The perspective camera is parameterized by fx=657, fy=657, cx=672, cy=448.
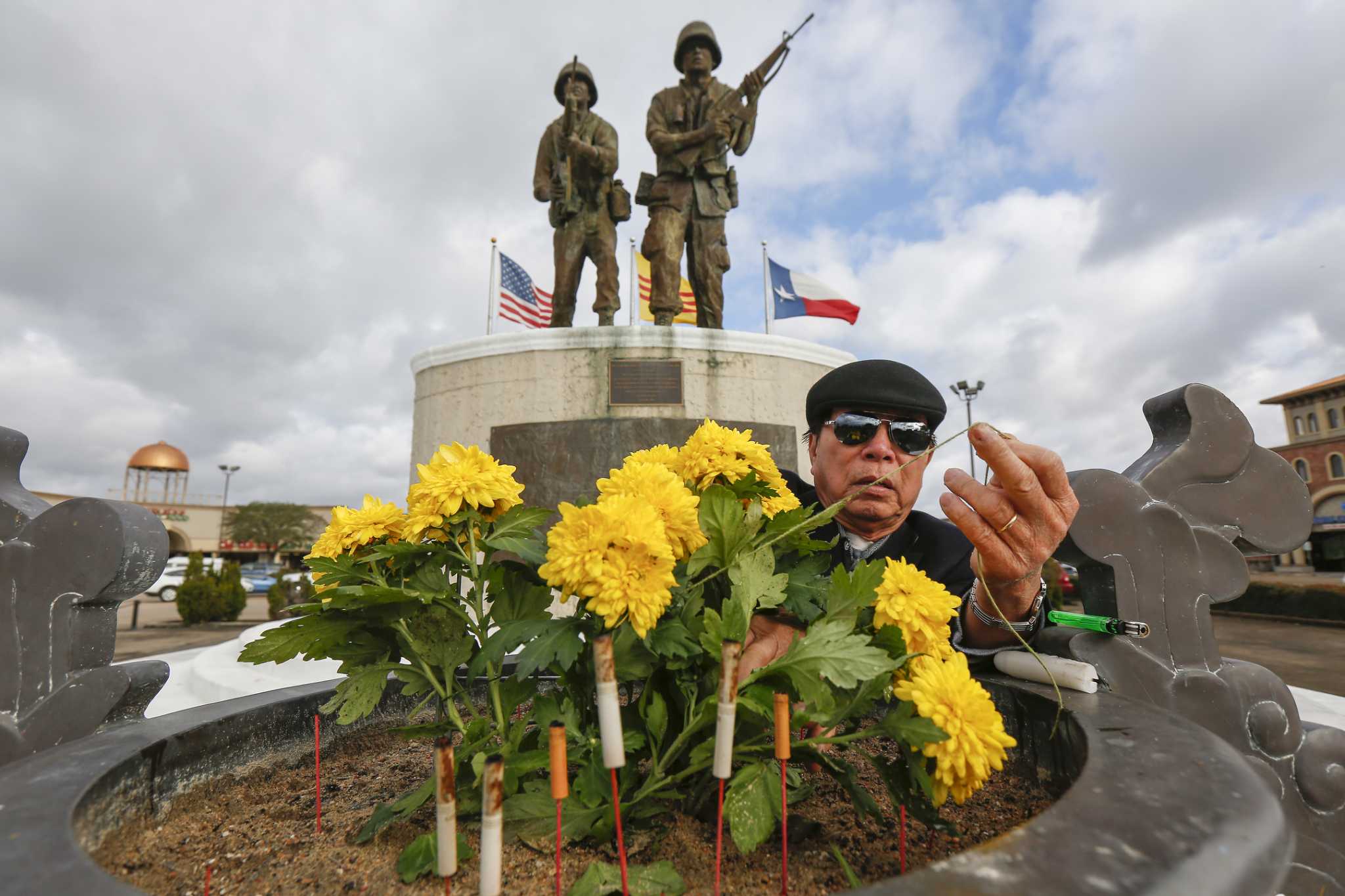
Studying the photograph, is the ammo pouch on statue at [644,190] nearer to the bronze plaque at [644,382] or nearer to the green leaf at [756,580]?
the bronze plaque at [644,382]

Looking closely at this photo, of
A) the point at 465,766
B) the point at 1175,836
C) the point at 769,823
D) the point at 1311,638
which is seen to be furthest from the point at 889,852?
the point at 1311,638

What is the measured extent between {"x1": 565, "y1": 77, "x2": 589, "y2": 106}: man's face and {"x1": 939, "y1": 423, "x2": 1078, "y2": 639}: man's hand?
A: 7.00m

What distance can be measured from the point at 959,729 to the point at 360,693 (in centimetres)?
88

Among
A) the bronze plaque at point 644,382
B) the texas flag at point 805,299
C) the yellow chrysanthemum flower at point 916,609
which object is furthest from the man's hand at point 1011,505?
the texas flag at point 805,299

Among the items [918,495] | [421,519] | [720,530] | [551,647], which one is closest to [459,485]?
[421,519]

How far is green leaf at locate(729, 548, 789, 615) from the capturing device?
36.3 inches

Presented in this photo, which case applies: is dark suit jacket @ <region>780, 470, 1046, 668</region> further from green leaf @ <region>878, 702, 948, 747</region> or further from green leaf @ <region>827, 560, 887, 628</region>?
green leaf @ <region>878, 702, 948, 747</region>

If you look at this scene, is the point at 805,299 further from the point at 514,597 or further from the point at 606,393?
the point at 514,597

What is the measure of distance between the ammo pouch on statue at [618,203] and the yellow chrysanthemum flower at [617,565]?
24.8ft

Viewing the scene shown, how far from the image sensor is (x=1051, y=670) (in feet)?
4.45

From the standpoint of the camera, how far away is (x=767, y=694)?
0.87 metres

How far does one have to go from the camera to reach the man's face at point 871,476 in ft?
5.94

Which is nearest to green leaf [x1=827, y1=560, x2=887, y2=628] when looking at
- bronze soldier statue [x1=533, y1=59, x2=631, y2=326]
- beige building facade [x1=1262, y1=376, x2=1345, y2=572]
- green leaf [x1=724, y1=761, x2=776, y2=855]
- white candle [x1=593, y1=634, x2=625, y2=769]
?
green leaf [x1=724, y1=761, x2=776, y2=855]

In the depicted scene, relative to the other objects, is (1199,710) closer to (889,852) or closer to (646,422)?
(889,852)
